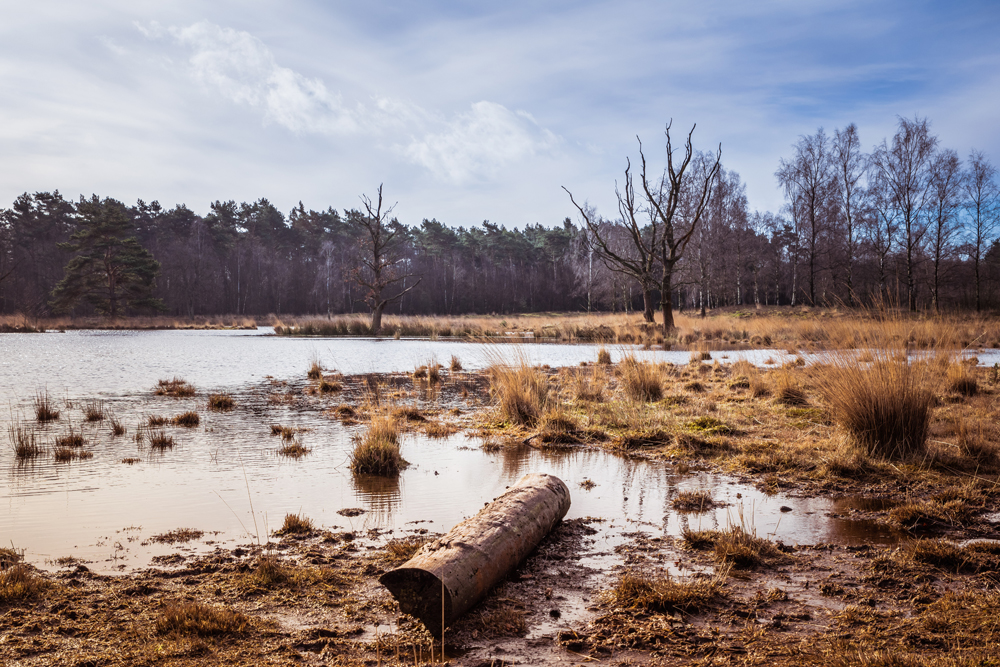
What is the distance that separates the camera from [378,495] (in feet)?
17.5

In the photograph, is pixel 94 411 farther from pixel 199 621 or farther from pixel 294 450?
pixel 199 621

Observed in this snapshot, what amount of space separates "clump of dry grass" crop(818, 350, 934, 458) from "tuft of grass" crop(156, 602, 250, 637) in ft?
18.3

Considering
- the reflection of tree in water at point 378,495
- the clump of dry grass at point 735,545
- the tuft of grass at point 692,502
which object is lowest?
the reflection of tree in water at point 378,495

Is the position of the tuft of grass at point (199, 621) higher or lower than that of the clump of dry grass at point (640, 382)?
lower

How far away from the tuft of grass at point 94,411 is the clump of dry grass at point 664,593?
8062 mm

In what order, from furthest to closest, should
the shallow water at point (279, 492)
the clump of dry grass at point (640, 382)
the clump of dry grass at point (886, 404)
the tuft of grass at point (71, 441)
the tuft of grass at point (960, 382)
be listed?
the clump of dry grass at point (640, 382) < the tuft of grass at point (960, 382) < the tuft of grass at point (71, 441) < the clump of dry grass at point (886, 404) < the shallow water at point (279, 492)

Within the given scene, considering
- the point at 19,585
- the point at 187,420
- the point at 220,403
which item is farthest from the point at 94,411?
the point at 19,585

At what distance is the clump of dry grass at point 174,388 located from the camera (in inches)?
449

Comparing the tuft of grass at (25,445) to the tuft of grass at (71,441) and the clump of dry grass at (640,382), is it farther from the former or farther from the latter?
the clump of dry grass at (640,382)

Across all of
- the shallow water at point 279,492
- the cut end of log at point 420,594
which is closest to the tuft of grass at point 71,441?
the shallow water at point 279,492

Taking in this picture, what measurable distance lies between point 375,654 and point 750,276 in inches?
2179

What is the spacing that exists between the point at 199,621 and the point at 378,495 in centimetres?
249

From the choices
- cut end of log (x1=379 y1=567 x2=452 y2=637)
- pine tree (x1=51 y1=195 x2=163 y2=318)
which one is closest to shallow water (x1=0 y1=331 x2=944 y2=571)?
cut end of log (x1=379 y1=567 x2=452 y2=637)

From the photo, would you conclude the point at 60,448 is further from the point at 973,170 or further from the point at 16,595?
the point at 973,170
